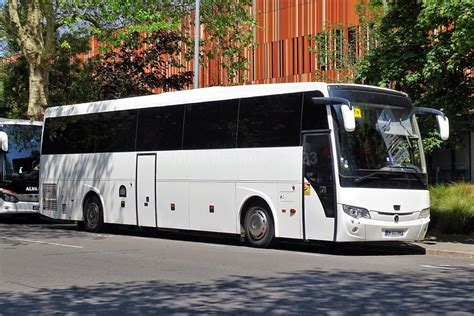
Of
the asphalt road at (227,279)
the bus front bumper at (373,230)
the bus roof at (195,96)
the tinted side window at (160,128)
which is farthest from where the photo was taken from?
the tinted side window at (160,128)

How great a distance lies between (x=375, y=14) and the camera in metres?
22.8

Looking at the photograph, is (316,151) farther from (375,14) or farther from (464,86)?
(375,14)

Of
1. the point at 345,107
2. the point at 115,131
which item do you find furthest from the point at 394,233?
the point at 115,131

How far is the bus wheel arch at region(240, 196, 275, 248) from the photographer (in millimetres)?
14914

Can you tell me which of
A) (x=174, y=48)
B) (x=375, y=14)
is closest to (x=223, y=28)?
(x=174, y=48)

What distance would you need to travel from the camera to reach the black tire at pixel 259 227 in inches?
587

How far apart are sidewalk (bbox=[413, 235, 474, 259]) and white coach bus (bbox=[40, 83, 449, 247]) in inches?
23.5

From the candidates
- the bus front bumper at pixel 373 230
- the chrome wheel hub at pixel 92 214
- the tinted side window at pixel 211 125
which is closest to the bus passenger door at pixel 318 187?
the bus front bumper at pixel 373 230

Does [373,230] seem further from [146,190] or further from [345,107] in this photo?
[146,190]

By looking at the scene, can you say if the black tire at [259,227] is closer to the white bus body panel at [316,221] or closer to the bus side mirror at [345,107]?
the white bus body panel at [316,221]

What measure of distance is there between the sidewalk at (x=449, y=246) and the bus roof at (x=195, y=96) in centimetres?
358

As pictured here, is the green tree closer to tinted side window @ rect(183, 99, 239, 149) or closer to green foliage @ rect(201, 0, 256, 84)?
green foliage @ rect(201, 0, 256, 84)

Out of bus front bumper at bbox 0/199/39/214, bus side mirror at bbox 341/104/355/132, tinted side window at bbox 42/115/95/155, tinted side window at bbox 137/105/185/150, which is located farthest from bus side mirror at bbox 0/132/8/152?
bus side mirror at bbox 341/104/355/132

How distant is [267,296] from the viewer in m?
8.62
